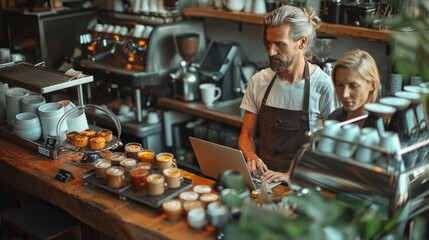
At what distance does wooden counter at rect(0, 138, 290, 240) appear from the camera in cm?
243

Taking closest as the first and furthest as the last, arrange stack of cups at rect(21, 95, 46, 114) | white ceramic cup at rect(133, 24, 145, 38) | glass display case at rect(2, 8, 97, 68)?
stack of cups at rect(21, 95, 46, 114) < white ceramic cup at rect(133, 24, 145, 38) < glass display case at rect(2, 8, 97, 68)

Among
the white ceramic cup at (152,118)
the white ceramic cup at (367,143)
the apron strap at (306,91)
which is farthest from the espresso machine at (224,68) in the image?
the white ceramic cup at (367,143)

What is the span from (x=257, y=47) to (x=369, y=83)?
2436 mm

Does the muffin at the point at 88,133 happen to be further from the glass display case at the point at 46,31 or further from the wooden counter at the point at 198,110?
the glass display case at the point at 46,31

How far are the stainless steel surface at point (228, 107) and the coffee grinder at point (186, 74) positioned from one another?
0.73ft

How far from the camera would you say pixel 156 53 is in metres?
4.69

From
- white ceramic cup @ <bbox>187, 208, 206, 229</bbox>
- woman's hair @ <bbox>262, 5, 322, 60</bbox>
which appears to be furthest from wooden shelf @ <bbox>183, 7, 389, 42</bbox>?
white ceramic cup @ <bbox>187, 208, 206, 229</bbox>

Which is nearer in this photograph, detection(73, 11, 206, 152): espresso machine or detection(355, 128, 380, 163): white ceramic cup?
detection(355, 128, 380, 163): white ceramic cup

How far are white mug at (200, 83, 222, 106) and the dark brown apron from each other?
127 cm

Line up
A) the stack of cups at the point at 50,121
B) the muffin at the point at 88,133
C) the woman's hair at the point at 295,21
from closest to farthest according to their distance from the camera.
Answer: the woman's hair at the point at 295,21 → the muffin at the point at 88,133 → the stack of cups at the point at 50,121

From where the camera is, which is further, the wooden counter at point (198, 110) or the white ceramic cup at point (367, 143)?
the wooden counter at point (198, 110)

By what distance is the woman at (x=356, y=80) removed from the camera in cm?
253

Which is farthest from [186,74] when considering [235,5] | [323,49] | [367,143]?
[367,143]

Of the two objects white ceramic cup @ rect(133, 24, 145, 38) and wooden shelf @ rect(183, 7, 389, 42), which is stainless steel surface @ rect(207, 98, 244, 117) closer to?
wooden shelf @ rect(183, 7, 389, 42)
